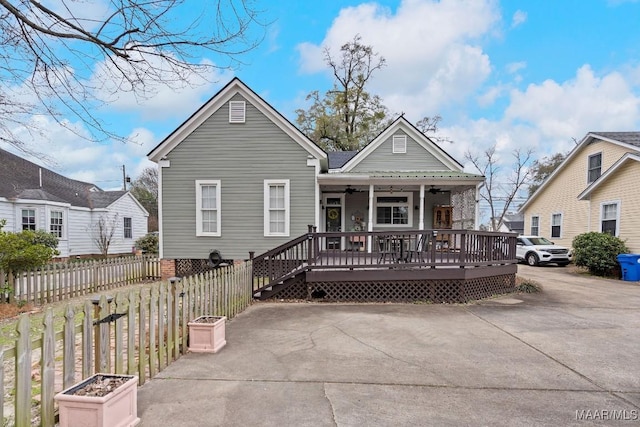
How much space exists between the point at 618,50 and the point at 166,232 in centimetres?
1716

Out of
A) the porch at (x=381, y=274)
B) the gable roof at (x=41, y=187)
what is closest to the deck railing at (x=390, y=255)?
the porch at (x=381, y=274)

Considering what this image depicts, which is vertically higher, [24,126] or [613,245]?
[24,126]

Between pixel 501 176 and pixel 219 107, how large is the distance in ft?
122

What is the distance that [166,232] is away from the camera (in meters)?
12.1

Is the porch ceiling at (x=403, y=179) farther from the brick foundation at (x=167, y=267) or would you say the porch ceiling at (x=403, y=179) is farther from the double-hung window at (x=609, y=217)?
the double-hung window at (x=609, y=217)

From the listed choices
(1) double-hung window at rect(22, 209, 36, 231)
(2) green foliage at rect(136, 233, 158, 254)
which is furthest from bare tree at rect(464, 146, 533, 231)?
(1) double-hung window at rect(22, 209, 36, 231)

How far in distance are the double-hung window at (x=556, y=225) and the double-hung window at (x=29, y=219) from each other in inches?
1097

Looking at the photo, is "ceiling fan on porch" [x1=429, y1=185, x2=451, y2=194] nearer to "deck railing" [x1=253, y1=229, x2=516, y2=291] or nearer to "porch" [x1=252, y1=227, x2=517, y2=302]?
"deck railing" [x1=253, y1=229, x2=516, y2=291]

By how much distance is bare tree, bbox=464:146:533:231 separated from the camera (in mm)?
38406

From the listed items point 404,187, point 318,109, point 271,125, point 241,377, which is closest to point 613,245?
point 404,187

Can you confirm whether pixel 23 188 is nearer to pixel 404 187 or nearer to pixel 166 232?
pixel 166 232

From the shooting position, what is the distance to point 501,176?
131 feet

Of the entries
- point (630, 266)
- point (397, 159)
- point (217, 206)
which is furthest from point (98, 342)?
point (630, 266)

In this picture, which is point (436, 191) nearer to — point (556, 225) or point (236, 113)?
point (236, 113)
